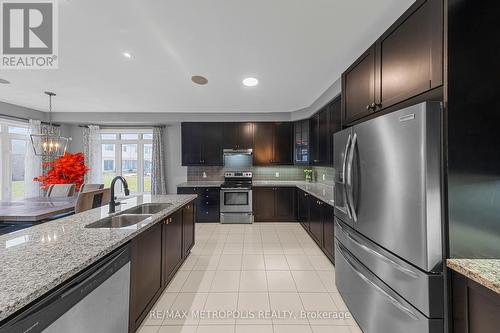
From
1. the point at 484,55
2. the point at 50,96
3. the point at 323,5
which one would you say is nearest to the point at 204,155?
the point at 50,96

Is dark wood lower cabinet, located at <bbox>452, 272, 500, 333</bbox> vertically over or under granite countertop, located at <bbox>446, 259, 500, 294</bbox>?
under

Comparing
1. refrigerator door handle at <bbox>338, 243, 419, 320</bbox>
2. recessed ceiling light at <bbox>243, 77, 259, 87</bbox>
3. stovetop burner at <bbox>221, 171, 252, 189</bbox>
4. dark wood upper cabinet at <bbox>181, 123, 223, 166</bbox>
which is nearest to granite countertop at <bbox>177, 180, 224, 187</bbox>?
stovetop burner at <bbox>221, 171, 252, 189</bbox>

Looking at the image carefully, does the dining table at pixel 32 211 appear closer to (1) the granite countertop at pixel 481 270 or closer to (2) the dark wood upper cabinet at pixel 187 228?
(2) the dark wood upper cabinet at pixel 187 228

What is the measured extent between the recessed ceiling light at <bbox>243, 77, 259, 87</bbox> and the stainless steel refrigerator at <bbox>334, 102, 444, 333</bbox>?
184 centimetres

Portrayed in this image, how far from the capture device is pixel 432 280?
115cm

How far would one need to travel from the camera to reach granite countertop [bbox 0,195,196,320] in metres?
0.84

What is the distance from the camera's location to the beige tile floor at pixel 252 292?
1860 millimetres

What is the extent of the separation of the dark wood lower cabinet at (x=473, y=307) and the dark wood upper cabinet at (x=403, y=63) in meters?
1.01

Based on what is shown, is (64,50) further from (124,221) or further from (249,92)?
(249,92)

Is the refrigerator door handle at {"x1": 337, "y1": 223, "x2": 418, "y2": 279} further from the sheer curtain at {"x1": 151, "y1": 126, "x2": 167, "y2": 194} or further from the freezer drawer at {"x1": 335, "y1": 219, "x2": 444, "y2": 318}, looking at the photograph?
the sheer curtain at {"x1": 151, "y1": 126, "x2": 167, "y2": 194}

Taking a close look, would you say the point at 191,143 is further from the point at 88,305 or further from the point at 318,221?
the point at 88,305

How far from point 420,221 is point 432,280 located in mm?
312

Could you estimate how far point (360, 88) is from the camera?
2.01m

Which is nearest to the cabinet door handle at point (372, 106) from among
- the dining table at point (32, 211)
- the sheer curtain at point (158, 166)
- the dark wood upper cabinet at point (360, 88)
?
the dark wood upper cabinet at point (360, 88)
